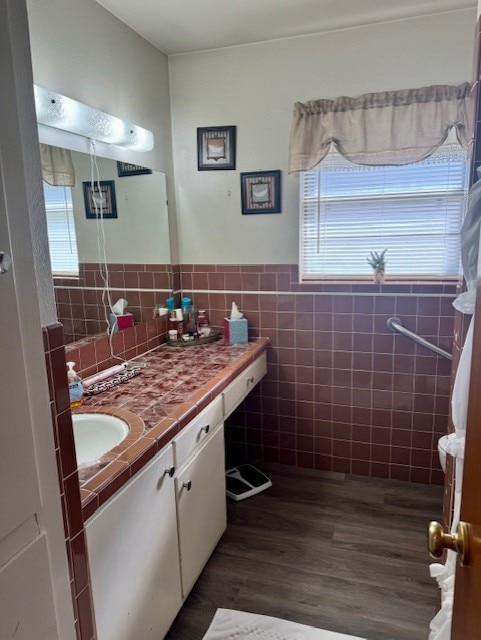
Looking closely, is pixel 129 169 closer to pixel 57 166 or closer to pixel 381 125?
pixel 57 166

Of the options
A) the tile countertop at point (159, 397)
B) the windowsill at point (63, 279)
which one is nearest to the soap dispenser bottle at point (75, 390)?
the tile countertop at point (159, 397)

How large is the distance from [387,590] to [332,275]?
1.57 m

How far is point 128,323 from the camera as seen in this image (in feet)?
7.34

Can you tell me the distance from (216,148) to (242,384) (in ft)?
4.55

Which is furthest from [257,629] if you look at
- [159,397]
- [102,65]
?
[102,65]

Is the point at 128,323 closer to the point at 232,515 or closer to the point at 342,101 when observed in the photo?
the point at 232,515

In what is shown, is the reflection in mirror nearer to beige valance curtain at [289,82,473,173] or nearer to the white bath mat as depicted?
beige valance curtain at [289,82,473,173]

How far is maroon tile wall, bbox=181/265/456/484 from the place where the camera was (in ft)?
7.87

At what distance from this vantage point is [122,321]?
2197 mm

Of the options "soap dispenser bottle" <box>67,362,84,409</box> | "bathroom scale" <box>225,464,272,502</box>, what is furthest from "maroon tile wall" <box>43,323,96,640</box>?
"bathroom scale" <box>225,464,272,502</box>

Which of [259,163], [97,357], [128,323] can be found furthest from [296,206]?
[97,357]

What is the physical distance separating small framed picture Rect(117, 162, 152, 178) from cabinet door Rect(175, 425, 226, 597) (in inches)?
52.9

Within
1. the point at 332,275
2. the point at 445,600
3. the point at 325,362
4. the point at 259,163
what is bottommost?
the point at 445,600

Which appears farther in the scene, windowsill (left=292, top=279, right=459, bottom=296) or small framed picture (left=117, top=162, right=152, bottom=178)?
windowsill (left=292, top=279, right=459, bottom=296)
